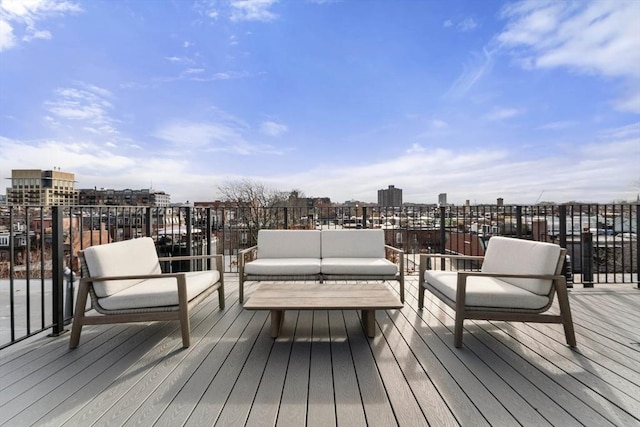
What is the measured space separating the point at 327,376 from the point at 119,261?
203 centimetres

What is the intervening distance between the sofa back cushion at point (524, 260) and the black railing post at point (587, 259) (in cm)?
238

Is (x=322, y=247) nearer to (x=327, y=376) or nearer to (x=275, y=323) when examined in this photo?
(x=275, y=323)

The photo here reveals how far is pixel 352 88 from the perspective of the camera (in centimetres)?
939

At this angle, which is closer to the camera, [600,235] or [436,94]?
[600,235]

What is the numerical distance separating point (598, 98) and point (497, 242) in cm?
845

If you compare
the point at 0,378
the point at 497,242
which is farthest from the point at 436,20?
the point at 0,378

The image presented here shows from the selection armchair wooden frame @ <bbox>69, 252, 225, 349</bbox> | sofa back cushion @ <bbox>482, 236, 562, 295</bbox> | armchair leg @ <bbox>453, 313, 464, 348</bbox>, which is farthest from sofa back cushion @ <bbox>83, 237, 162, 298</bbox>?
sofa back cushion @ <bbox>482, 236, 562, 295</bbox>

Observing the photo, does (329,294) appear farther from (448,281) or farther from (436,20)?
(436,20)

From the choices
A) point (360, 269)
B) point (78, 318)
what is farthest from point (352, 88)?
point (78, 318)

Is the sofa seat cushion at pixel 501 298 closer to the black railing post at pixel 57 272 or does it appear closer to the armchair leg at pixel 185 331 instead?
the armchair leg at pixel 185 331

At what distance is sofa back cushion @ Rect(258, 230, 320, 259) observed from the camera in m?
4.05

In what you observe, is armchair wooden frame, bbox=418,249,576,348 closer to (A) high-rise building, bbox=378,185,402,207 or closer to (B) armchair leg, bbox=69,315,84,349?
(B) armchair leg, bbox=69,315,84,349

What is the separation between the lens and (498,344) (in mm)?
2373

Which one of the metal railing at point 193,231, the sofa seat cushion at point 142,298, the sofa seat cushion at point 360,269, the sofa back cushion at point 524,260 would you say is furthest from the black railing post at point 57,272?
the sofa back cushion at point 524,260
